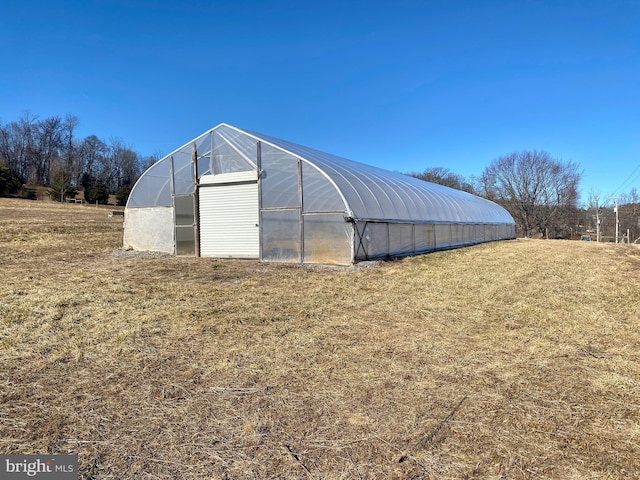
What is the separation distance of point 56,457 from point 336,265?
30.6ft

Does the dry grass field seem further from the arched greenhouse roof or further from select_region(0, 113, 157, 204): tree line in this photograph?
Answer: select_region(0, 113, 157, 204): tree line

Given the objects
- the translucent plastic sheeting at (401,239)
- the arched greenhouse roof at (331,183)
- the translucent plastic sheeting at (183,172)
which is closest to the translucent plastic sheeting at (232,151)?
the arched greenhouse roof at (331,183)

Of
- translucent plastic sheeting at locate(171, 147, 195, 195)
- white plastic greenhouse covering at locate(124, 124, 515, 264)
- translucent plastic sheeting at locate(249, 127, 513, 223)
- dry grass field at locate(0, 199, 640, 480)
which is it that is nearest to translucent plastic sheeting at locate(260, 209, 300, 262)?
white plastic greenhouse covering at locate(124, 124, 515, 264)

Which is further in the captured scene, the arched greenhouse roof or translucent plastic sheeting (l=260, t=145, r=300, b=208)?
translucent plastic sheeting (l=260, t=145, r=300, b=208)

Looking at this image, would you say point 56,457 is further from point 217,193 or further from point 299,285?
point 217,193

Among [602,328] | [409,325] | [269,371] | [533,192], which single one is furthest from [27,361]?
[533,192]

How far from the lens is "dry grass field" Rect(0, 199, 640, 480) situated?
238 centimetres

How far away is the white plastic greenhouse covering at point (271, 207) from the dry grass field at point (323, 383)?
15.9 ft

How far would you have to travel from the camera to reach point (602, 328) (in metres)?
5.00

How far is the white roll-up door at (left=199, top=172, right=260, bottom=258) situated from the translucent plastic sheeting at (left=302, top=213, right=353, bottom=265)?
2.43m

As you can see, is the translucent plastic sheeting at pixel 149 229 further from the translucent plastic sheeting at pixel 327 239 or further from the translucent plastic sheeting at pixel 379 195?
the translucent plastic sheeting at pixel 327 239

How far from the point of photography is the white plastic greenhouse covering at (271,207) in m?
11.9

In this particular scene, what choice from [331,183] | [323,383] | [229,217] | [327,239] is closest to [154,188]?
[229,217]

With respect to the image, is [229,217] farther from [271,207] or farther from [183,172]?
[183,172]
